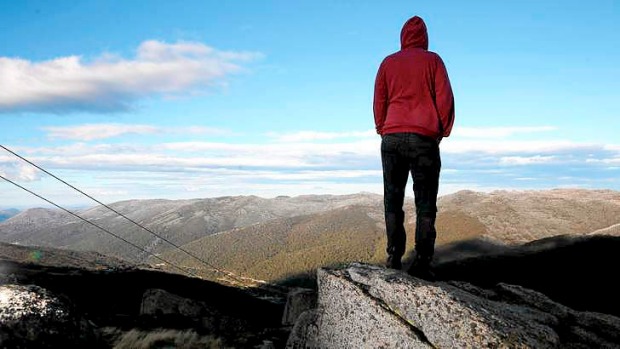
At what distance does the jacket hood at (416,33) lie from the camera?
30.3 feet

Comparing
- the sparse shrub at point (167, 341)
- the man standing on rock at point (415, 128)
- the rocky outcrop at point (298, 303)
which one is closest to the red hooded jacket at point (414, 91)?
the man standing on rock at point (415, 128)

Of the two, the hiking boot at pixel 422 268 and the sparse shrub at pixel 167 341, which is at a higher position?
the hiking boot at pixel 422 268

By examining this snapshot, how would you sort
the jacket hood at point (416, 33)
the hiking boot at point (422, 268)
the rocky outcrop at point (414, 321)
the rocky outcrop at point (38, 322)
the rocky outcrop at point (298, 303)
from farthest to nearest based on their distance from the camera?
the rocky outcrop at point (298, 303) < the jacket hood at point (416, 33) < the hiking boot at point (422, 268) < the rocky outcrop at point (38, 322) < the rocky outcrop at point (414, 321)

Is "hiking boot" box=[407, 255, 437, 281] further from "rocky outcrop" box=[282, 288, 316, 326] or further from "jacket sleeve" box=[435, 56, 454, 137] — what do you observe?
"rocky outcrop" box=[282, 288, 316, 326]

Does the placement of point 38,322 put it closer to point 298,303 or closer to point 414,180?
point 414,180

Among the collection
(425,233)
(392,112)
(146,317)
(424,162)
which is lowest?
(146,317)

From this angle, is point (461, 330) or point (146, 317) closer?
point (461, 330)

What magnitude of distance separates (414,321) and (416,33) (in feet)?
19.1

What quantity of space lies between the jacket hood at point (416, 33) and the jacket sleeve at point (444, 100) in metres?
0.90

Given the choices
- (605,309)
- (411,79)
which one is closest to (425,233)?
(411,79)

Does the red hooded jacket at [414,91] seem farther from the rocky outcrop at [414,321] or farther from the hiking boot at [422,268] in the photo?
the rocky outcrop at [414,321]

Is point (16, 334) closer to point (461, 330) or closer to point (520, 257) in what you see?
point (461, 330)

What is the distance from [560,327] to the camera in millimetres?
8656

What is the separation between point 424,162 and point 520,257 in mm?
33908
